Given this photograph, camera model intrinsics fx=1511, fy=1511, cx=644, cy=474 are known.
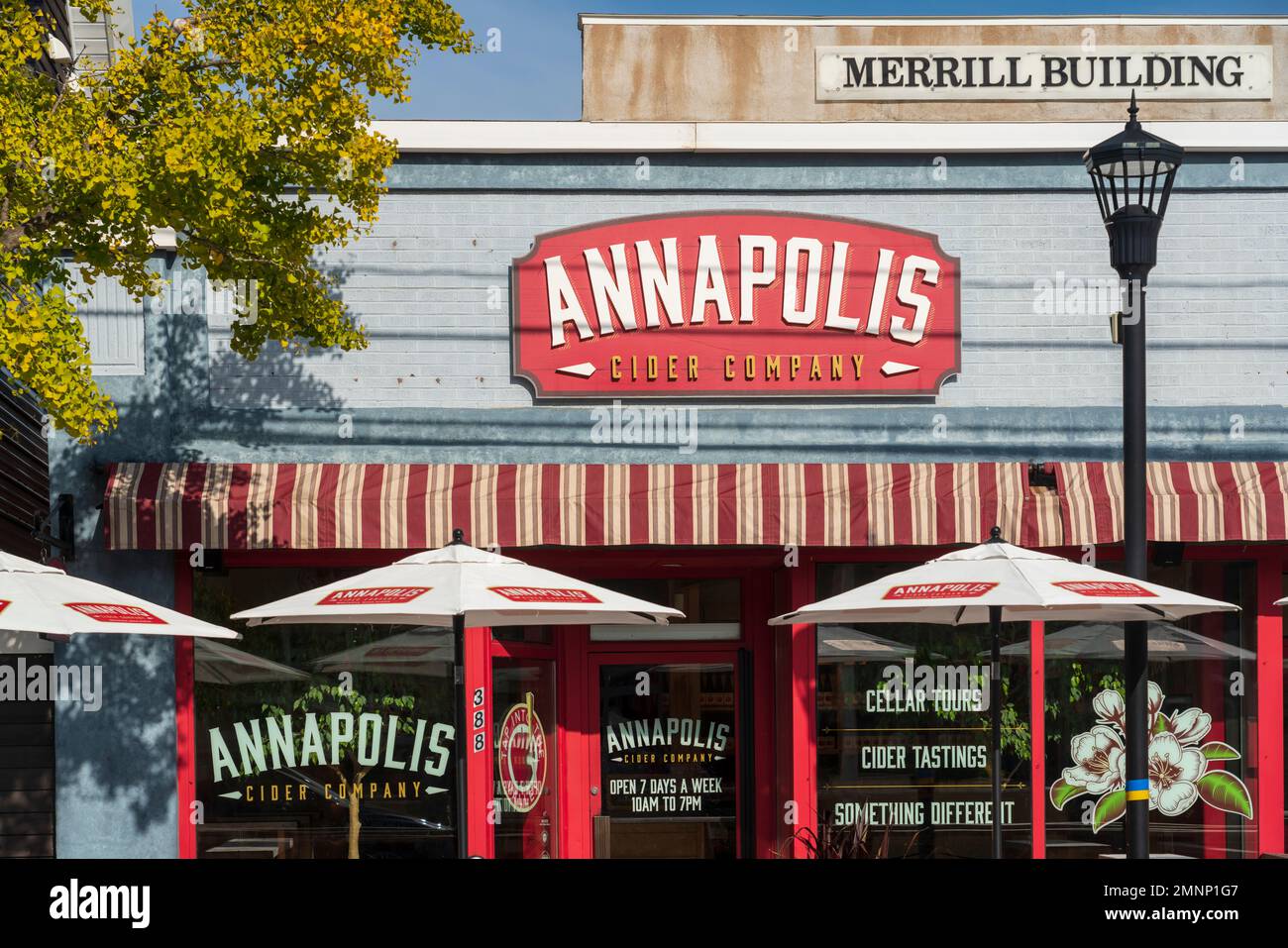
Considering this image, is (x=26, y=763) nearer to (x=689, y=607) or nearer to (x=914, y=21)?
(x=689, y=607)

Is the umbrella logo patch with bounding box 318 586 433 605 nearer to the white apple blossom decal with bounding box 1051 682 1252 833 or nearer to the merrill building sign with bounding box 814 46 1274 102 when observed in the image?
the white apple blossom decal with bounding box 1051 682 1252 833

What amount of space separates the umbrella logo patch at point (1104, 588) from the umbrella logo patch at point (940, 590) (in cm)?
45

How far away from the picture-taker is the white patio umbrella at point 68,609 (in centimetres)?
761

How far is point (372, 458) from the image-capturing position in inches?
458

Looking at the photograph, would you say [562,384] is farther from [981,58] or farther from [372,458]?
[981,58]

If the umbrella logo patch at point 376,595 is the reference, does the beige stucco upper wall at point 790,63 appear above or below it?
above

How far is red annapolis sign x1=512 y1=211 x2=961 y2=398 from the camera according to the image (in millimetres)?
11867

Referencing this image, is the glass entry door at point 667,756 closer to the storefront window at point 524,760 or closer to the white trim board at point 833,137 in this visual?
the storefront window at point 524,760

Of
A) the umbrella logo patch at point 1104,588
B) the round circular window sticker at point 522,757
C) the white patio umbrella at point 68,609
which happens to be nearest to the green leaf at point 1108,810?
the umbrella logo patch at point 1104,588

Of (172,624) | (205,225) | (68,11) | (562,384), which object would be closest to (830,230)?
(562,384)

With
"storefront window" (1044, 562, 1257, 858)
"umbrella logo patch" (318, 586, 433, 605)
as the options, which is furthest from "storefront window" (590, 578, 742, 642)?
"umbrella logo patch" (318, 586, 433, 605)

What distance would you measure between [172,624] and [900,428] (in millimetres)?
5970

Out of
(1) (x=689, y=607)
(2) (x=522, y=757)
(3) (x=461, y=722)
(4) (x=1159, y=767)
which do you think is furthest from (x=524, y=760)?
(4) (x=1159, y=767)

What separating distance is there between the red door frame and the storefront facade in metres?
0.03
